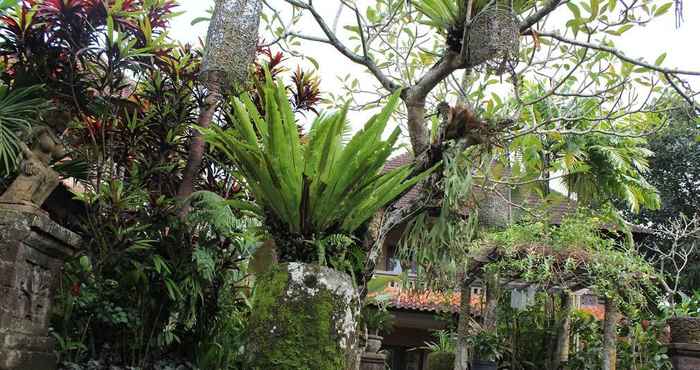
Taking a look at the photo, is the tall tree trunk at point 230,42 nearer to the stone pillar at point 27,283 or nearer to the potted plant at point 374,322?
the stone pillar at point 27,283

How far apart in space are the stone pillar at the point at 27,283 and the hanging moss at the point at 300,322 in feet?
4.92

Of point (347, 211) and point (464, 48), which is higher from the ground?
point (464, 48)

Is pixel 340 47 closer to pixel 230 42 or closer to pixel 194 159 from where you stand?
pixel 230 42

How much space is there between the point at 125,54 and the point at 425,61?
3386mm

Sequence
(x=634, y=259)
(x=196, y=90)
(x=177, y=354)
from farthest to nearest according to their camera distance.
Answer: (x=634, y=259) < (x=196, y=90) < (x=177, y=354)

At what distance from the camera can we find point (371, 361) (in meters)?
8.52

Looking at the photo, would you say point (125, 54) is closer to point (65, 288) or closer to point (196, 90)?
point (196, 90)

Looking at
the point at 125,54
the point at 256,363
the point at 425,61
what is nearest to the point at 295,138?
the point at 256,363

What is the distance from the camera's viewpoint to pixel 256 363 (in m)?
2.74

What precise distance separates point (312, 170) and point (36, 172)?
1839mm

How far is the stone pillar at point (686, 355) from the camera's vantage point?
6133 mm

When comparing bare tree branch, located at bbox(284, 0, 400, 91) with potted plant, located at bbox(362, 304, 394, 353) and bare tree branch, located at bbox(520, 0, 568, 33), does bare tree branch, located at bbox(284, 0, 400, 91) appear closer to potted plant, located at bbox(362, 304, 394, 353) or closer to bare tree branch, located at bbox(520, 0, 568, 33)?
bare tree branch, located at bbox(520, 0, 568, 33)

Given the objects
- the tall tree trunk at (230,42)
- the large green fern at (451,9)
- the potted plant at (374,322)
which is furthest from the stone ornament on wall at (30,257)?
the potted plant at (374,322)

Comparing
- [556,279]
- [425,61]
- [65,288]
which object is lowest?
[65,288]
